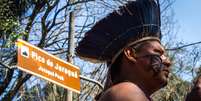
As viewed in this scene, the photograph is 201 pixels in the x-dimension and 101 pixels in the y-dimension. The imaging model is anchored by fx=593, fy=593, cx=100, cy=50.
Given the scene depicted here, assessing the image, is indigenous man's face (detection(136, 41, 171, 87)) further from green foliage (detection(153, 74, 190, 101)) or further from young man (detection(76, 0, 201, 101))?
green foliage (detection(153, 74, 190, 101))

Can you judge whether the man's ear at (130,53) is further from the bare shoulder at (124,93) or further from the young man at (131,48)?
the bare shoulder at (124,93)

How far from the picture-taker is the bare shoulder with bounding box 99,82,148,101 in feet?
7.42

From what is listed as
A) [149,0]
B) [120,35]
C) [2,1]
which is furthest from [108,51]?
[2,1]

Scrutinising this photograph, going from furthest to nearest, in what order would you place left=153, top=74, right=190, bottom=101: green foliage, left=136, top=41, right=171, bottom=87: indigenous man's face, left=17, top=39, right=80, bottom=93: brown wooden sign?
left=153, top=74, right=190, bottom=101: green foliage, left=17, top=39, right=80, bottom=93: brown wooden sign, left=136, top=41, right=171, bottom=87: indigenous man's face

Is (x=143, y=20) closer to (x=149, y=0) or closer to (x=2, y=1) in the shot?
(x=149, y=0)

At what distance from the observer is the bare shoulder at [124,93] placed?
2.26m

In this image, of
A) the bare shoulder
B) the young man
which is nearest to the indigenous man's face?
the young man

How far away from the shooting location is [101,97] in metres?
2.38

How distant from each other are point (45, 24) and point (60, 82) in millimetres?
6753

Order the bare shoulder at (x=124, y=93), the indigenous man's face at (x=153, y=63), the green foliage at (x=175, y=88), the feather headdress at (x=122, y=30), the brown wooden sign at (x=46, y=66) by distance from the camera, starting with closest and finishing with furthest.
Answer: the bare shoulder at (x=124, y=93) → the indigenous man's face at (x=153, y=63) → the feather headdress at (x=122, y=30) → the brown wooden sign at (x=46, y=66) → the green foliage at (x=175, y=88)

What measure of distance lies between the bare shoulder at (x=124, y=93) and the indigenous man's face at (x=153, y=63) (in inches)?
6.3

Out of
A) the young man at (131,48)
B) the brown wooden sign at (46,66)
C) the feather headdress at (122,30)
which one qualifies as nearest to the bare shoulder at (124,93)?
the young man at (131,48)

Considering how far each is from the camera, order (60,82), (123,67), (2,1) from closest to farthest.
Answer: (123,67), (60,82), (2,1)

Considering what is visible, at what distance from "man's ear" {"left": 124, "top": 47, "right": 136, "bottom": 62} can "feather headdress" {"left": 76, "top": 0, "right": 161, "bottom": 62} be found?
3 cm
